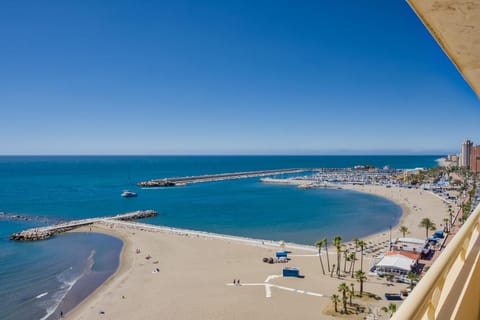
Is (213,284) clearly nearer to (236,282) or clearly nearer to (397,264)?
(236,282)

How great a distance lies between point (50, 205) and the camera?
53062 mm

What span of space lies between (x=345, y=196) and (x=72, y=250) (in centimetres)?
4791

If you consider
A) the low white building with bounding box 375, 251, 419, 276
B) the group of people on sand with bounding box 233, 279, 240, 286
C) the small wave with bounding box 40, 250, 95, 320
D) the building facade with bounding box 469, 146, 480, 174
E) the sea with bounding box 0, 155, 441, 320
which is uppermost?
the building facade with bounding box 469, 146, 480, 174

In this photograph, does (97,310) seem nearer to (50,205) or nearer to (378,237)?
(378,237)

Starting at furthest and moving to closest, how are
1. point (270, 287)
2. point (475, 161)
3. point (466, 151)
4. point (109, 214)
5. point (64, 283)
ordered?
point (466, 151) < point (475, 161) < point (109, 214) < point (64, 283) < point (270, 287)

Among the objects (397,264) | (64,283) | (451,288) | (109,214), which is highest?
(451,288)

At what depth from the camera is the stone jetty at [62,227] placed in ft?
109

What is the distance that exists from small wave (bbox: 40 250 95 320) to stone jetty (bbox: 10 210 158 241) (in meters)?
10.2

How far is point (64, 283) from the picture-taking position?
2177cm

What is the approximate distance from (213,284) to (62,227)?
25591mm

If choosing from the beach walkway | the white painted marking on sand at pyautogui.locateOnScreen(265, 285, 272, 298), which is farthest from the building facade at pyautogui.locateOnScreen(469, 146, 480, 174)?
the white painted marking on sand at pyautogui.locateOnScreen(265, 285, 272, 298)

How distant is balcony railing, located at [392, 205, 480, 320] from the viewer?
121 centimetres

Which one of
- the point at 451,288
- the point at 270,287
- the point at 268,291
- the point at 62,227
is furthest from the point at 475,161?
the point at 451,288

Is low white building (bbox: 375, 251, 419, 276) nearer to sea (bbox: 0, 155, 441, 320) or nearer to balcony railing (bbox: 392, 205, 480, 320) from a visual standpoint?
sea (bbox: 0, 155, 441, 320)
